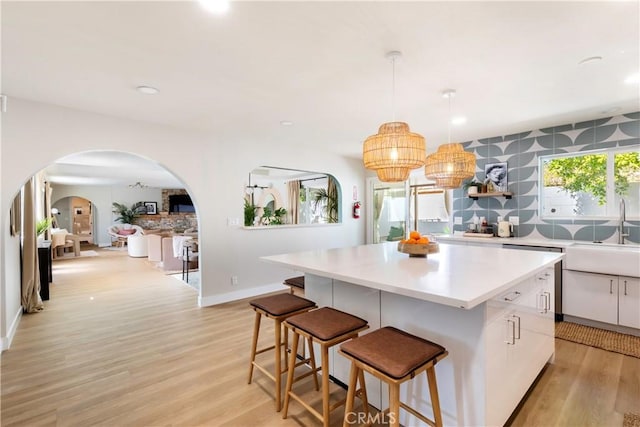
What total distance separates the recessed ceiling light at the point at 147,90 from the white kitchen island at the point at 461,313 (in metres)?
1.85

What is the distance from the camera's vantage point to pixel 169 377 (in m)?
2.42

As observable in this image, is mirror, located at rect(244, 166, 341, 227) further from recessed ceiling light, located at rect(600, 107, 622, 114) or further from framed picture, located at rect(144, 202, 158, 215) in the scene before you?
framed picture, located at rect(144, 202, 158, 215)

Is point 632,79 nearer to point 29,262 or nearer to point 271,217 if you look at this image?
point 271,217

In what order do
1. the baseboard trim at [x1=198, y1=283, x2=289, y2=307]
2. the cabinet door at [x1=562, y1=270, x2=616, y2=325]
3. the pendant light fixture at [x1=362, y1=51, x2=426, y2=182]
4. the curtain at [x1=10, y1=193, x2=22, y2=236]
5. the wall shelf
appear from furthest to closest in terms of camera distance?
the wall shelf < the baseboard trim at [x1=198, y1=283, x2=289, y2=307] < the curtain at [x1=10, y1=193, x2=22, y2=236] < the cabinet door at [x1=562, y1=270, x2=616, y2=325] < the pendant light fixture at [x1=362, y1=51, x2=426, y2=182]

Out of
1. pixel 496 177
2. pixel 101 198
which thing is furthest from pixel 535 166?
pixel 101 198

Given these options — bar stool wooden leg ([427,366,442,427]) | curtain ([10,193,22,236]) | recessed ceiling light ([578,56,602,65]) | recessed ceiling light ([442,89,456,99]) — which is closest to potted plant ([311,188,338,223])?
recessed ceiling light ([442,89,456,99])

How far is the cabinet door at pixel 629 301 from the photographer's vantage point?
3084mm

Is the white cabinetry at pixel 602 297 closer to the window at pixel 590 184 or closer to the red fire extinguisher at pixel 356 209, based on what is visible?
the window at pixel 590 184

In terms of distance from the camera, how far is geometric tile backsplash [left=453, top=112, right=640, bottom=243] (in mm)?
3602

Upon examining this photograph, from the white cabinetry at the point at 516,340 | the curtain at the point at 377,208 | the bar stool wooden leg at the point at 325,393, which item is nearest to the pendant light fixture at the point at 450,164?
the white cabinetry at the point at 516,340

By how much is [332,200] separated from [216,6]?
4815 millimetres

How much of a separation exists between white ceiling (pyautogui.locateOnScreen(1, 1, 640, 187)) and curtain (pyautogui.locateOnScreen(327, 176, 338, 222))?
2723 millimetres

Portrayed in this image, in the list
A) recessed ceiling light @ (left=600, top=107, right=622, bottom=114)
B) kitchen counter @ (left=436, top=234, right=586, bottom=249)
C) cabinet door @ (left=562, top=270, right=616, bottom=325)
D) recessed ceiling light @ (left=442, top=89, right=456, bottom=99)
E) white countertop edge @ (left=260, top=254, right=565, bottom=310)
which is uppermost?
recessed ceiling light @ (left=442, top=89, right=456, bottom=99)

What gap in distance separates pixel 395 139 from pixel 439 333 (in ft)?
4.22
